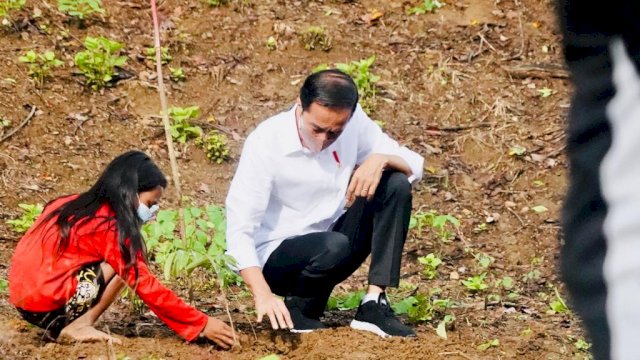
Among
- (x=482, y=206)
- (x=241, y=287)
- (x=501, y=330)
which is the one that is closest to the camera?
(x=501, y=330)

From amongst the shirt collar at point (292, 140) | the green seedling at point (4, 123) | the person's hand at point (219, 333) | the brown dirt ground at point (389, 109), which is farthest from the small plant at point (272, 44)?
the person's hand at point (219, 333)

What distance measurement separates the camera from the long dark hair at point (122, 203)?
397cm

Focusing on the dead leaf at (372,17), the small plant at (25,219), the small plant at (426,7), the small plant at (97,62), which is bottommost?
the small plant at (25,219)

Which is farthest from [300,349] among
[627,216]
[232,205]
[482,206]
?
[627,216]

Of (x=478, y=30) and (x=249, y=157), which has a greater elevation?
(x=478, y=30)

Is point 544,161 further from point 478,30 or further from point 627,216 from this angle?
point 627,216

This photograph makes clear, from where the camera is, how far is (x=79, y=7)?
25.6 feet

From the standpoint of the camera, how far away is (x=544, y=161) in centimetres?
731

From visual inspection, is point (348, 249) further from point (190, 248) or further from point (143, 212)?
point (143, 212)

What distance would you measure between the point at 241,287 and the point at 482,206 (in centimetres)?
219

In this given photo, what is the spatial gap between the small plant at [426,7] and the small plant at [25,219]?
156 inches

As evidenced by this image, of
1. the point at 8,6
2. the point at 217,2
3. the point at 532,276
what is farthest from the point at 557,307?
the point at 8,6

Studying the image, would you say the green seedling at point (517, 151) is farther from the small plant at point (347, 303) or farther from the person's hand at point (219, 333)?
the person's hand at point (219, 333)

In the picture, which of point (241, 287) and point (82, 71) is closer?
point (241, 287)
